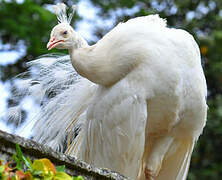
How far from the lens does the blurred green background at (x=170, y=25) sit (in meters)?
9.36

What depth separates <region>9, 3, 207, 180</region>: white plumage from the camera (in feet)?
15.0

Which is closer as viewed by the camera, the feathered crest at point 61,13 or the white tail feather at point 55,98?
the feathered crest at point 61,13

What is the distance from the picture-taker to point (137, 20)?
496 centimetres

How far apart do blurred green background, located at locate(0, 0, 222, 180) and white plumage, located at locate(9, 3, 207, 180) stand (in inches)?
145

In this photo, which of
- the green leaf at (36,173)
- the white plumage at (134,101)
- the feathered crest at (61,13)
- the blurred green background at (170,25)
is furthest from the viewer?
the blurred green background at (170,25)

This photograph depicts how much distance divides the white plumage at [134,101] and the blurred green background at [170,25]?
3690 mm

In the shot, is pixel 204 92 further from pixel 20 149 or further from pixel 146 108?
pixel 20 149

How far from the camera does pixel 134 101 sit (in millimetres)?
4570

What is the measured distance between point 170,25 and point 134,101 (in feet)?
22.1

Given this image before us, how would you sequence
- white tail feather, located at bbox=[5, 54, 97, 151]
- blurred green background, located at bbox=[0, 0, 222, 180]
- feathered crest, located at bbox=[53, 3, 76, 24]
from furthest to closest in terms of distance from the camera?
blurred green background, located at bbox=[0, 0, 222, 180], white tail feather, located at bbox=[5, 54, 97, 151], feathered crest, located at bbox=[53, 3, 76, 24]

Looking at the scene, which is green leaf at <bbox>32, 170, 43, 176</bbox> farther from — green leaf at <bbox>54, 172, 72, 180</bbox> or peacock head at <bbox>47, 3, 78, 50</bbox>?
peacock head at <bbox>47, 3, 78, 50</bbox>

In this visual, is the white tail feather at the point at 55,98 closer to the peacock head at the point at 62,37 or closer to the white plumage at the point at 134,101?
the white plumage at the point at 134,101

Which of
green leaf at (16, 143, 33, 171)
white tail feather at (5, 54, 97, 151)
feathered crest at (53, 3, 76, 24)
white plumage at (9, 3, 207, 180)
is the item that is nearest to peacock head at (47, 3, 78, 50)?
white plumage at (9, 3, 207, 180)

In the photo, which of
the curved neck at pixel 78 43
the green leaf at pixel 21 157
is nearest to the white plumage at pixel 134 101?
the curved neck at pixel 78 43
